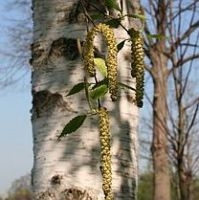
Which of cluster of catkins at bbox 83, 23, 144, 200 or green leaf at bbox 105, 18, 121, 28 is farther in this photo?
green leaf at bbox 105, 18, 121, 28

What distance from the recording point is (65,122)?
1.56 metres

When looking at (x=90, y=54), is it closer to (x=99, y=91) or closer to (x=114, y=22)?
(x=99, y=91)

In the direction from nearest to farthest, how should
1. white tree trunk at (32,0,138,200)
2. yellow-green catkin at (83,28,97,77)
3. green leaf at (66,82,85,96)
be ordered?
yellow-green catkin at (83,28,97,77) → green leaf at (66,82,85,96) → white tree trunk at (32,0,138,200)

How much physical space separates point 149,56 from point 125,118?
318 inches

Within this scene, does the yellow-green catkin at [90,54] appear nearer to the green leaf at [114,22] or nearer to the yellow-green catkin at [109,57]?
the yellow-green catkin at [109,57]

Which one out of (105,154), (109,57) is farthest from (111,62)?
(105,154)

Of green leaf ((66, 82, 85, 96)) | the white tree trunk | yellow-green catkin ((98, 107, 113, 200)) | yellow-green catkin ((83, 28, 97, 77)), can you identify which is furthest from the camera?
the white tree trunk

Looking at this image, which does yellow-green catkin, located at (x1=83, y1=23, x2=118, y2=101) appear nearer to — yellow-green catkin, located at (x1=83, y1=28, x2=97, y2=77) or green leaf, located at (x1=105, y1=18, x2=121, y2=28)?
yellow-green catkin, located at (x1=83, y1=28, x2=97, y2=77)

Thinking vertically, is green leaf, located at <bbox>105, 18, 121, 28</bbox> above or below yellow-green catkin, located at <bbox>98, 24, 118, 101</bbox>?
above

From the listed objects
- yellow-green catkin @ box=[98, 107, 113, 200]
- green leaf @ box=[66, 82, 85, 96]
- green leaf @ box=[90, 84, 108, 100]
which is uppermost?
green leaf @ box=[66, 82, 85, 96]

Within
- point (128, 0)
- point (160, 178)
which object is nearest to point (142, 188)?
point (160, 178)

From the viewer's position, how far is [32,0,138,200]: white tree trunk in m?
1.52

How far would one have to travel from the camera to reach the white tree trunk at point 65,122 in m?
1.52

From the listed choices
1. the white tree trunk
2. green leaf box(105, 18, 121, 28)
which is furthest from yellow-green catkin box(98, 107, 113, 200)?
the white tree trunk
